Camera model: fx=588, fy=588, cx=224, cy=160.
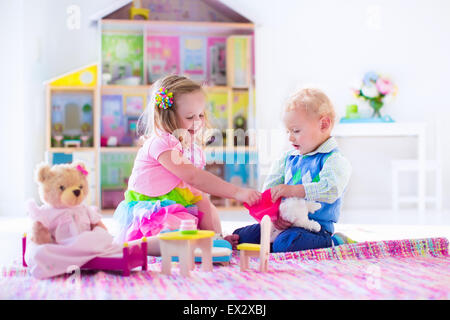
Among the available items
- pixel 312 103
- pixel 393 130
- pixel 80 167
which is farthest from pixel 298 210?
pixel 393 130

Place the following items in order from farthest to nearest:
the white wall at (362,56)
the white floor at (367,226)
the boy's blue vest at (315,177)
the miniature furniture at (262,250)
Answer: the white wall at (362,56) → the white floor at (367,226) → the boy's blue vest at (315,177) → the miniature furniture at (262,250)

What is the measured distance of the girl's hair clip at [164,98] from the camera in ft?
5.28

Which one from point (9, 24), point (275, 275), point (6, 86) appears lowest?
point (275, 275)

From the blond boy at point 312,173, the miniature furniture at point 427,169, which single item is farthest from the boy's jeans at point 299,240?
the miniature furniture at point 427,169

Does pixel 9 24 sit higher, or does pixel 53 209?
pixel 9 24

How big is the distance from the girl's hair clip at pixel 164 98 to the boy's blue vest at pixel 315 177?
1.28ft

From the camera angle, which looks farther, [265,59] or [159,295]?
[265,59]

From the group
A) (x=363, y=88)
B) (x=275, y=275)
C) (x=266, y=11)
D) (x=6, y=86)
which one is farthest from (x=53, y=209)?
(x=266, y=11)

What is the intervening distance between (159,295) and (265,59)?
125 inches

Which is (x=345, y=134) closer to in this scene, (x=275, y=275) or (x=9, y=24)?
(x=9, y=24)

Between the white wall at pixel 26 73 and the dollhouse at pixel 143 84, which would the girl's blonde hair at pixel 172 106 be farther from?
the white wall at pixel 26 73

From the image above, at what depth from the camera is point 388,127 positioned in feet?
11.6
